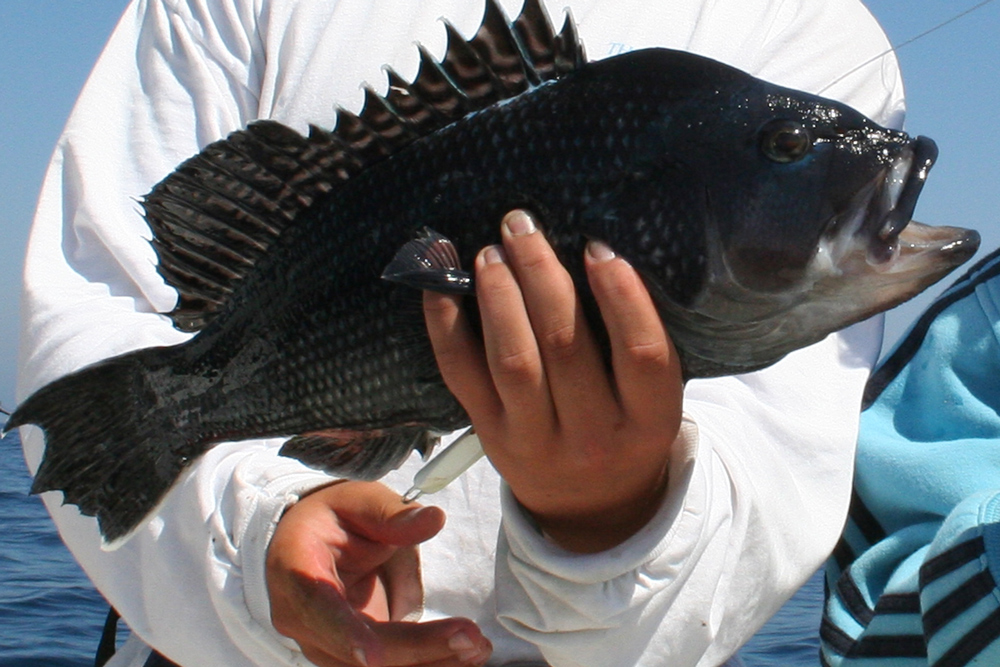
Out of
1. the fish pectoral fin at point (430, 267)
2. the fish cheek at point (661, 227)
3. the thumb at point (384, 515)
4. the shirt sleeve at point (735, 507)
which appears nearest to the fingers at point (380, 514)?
the thumb at point (384, 515)

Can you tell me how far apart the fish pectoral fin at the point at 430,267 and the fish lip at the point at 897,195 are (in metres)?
0.53

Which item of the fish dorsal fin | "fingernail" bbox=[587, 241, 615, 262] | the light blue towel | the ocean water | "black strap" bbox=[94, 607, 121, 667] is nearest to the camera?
"fingernail" bbox=[587, 241, 615, 262]

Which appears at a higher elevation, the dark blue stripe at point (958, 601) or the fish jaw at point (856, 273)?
the fish jaw at point (856, 273)

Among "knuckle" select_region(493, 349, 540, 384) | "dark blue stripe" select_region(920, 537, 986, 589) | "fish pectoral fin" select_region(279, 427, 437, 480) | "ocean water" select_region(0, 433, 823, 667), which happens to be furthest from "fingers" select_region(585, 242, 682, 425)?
"ocean water" select_region(0, 433, 823, 667)

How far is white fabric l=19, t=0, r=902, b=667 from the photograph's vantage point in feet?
5.85

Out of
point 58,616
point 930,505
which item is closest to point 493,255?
point 930,505

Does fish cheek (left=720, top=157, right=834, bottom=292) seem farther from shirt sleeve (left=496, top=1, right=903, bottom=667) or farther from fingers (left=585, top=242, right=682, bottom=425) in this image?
shirt sleeve (left=496, top=1, right=903, bottom=667)

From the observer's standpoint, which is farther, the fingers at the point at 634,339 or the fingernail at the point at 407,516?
the fingernail at the point at 407,516

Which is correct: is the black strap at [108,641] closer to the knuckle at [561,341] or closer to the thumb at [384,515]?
the thumb at [384,515]

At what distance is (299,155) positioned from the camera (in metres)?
1.52

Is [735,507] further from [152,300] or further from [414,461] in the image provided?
[152,300]

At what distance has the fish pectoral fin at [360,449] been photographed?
1.53 metres

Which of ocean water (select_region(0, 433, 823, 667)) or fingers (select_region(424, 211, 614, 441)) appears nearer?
fingers (select_region(424, 211, 614, 441))

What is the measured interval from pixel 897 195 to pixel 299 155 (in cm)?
86
